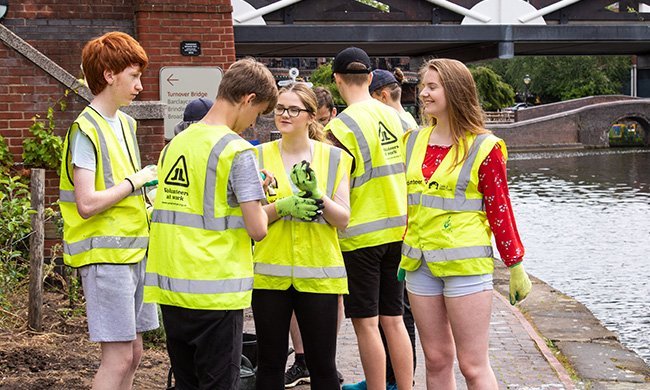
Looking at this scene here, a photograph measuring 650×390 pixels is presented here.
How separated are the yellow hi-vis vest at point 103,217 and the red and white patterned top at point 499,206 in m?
1.50

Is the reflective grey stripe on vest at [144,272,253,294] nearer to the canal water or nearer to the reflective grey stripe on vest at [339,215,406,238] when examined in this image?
the reflective grey stripe on vest at [339,215,406,238]

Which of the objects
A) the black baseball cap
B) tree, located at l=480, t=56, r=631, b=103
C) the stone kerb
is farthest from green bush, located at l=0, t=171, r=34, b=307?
tree, located at l=480, t=56, r=631, b=103

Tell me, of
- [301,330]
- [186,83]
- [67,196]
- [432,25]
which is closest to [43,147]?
[186,83]

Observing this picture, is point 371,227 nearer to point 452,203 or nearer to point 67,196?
point 452,203

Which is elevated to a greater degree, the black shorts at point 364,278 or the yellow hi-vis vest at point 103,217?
the yellow hi-vis vest at point 103,217

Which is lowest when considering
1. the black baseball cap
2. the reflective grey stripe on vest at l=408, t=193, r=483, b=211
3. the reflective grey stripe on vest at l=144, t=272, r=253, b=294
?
the reflective grey stripe on vest at l=144, t=272, r=253, b=294

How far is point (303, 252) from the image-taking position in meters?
5.04

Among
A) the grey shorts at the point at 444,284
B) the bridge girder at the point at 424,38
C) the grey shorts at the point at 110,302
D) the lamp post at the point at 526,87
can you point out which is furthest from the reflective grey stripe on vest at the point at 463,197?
the lamp post at the point at 526,87

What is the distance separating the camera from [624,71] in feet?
251

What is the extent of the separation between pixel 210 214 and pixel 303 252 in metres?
0.89

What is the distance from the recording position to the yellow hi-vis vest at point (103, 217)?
182 inches

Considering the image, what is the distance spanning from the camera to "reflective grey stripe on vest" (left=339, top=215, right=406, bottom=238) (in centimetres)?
568

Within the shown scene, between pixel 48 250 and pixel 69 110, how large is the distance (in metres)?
1.19

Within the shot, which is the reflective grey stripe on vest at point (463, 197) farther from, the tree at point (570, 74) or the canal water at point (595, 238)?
the tree at point (570, 74)
